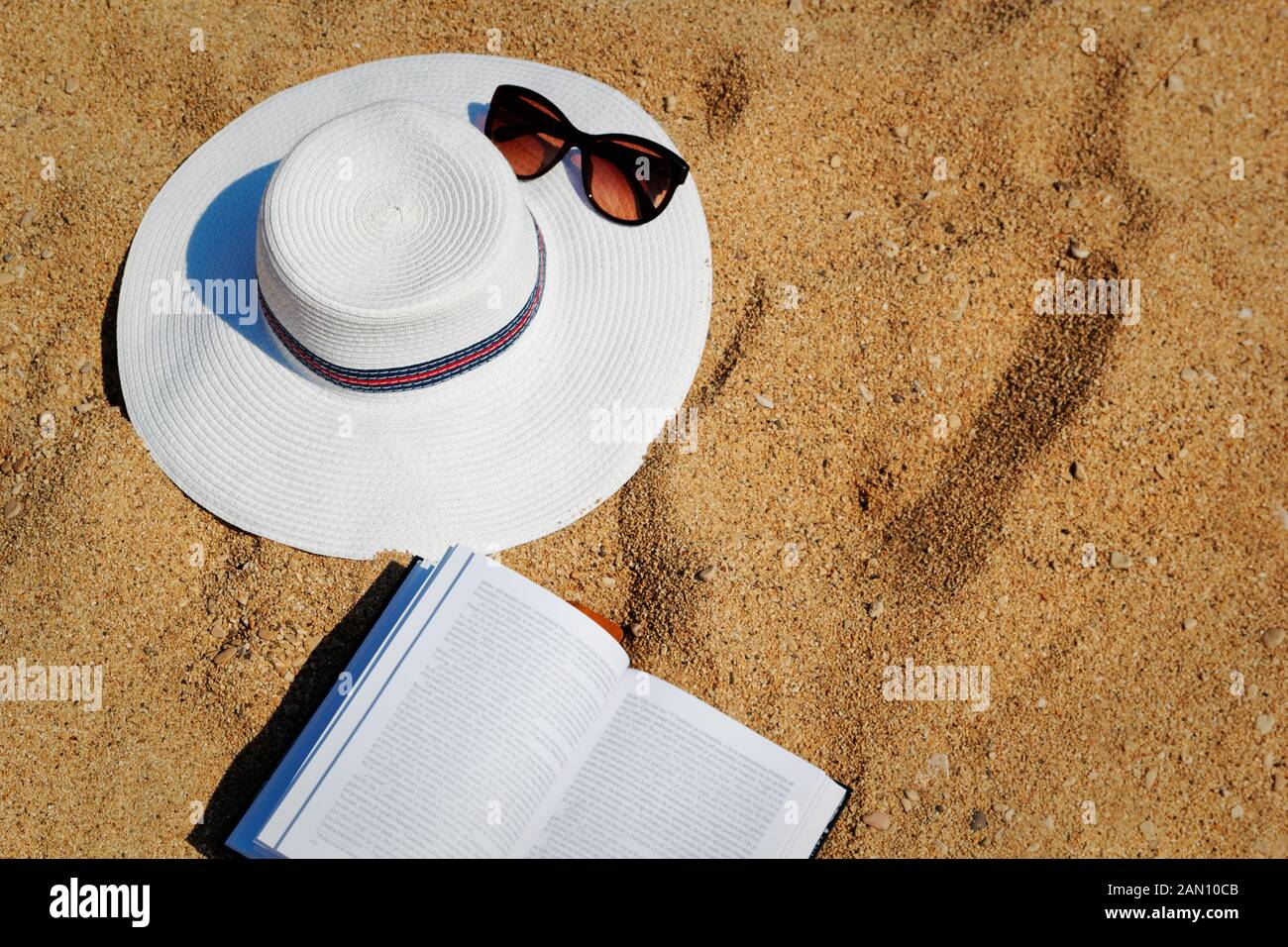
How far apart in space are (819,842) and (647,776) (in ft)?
1.79

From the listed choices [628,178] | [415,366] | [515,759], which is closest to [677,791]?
[515,759]

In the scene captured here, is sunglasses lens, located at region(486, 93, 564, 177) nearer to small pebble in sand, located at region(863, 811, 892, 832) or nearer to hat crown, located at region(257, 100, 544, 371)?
hat crown, located at region(257, 100, 544, 371)

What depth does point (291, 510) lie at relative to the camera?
300cm

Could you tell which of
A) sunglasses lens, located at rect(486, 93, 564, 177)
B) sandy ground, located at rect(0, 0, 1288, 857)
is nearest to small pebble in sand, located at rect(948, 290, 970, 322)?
sandy ground, located at rect(0, 0, 1288, 857)

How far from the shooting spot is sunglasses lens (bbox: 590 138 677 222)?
122 inches

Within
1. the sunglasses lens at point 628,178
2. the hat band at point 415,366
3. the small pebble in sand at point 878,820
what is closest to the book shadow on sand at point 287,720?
the hat band at point 415,366

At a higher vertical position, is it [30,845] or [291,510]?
[291,510]

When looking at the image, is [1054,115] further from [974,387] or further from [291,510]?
[291,510]

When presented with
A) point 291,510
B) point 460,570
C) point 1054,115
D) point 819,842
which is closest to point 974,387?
point 1054,115

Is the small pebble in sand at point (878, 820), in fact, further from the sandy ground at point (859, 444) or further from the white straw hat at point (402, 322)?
the white straw hat at point (402, 322)

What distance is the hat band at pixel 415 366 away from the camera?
278 cm

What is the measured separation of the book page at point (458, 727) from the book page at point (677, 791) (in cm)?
8

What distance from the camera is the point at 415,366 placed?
277cm
